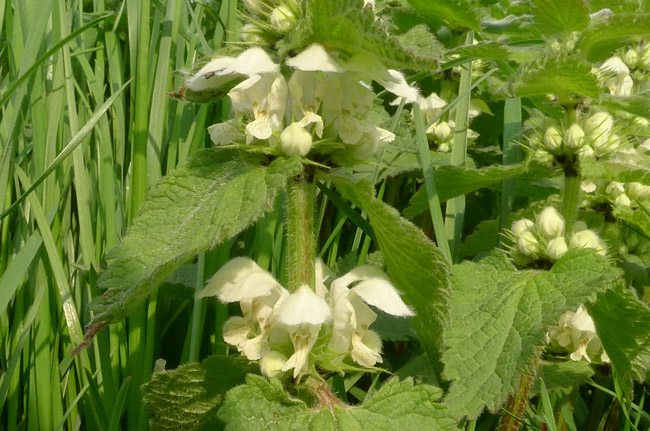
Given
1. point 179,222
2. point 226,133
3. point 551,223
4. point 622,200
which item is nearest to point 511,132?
point 622,200

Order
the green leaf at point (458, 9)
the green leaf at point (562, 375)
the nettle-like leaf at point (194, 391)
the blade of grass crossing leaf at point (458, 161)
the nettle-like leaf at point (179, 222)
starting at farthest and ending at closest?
the blade of grass crossing leaf at point (458, 161), the green leaf at point (458, 9), the green leaf at point (562, 375), the nettle-like leaf at point (194, 391), the nettle-like leaf at point (179, 222)

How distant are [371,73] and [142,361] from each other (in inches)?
32.6

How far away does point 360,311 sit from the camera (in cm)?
114

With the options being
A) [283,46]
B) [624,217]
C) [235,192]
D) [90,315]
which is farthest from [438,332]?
[90,315]

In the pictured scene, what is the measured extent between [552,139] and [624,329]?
1.24ft

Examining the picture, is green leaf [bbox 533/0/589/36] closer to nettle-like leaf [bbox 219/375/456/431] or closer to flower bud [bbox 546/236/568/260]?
flower bud [bbox 546/236/568/260]

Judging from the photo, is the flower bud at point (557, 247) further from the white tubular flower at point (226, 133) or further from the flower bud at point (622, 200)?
the white tubular flower at point (226, 133)

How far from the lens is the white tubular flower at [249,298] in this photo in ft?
3.55

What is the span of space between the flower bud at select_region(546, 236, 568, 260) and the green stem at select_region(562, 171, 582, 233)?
0.06m

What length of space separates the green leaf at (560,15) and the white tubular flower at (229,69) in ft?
1.76

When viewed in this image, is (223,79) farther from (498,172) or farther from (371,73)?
(498,172)

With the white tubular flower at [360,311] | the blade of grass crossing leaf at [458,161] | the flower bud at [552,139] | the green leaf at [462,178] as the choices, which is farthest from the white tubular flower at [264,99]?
the blade of grass crossing leaf at [458,161]

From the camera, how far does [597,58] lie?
143cm

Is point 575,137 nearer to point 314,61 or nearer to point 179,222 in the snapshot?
point 314,61
